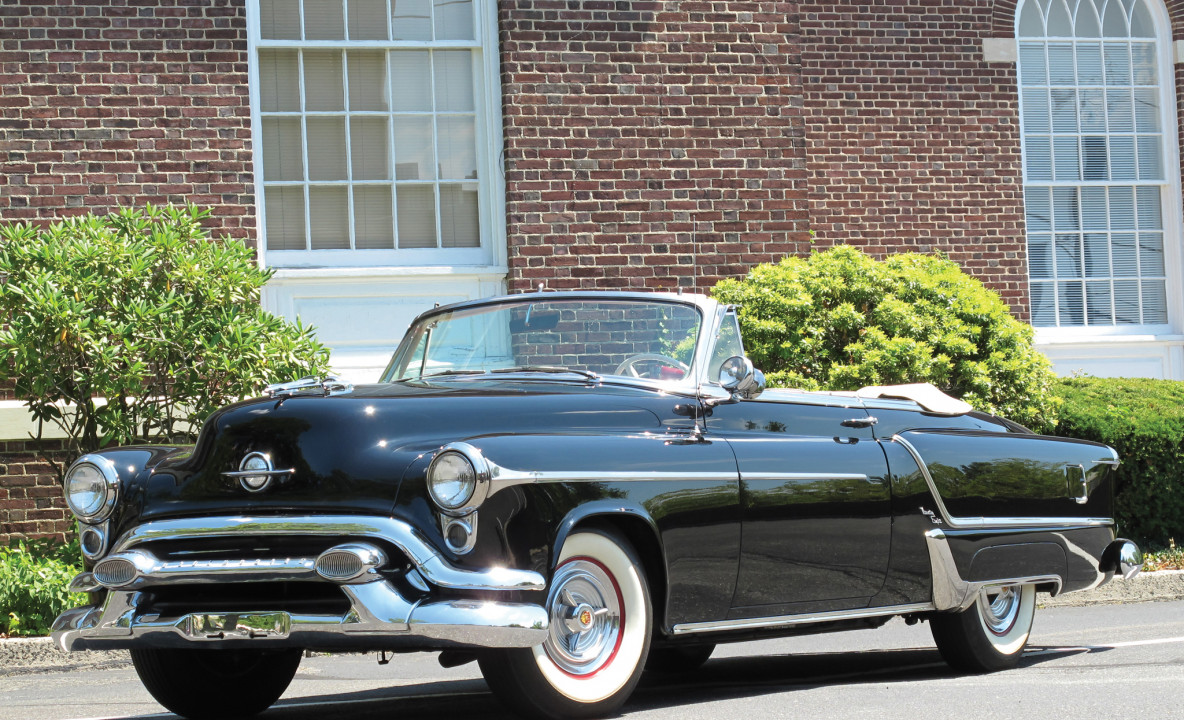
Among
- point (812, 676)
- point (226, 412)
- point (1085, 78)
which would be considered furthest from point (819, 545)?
point (1085, 78)

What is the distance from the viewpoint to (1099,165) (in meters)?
15.2

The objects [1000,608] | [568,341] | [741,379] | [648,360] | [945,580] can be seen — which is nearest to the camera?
[741,379]

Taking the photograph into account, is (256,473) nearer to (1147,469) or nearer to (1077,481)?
(1077,481)

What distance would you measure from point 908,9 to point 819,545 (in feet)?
32.8

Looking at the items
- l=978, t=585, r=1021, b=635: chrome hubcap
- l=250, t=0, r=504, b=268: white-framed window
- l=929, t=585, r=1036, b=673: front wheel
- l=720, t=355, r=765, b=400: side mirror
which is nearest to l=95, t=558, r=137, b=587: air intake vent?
l=720, t=355, r=765, b=400: side mirror

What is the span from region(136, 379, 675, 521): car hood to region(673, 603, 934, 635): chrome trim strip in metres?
0.73

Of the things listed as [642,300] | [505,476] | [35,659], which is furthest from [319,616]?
[35,659]

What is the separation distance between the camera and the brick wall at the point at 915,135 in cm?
1425

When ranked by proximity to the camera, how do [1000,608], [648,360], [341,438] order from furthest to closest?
[1000,608] → [648,360] → [341,438]

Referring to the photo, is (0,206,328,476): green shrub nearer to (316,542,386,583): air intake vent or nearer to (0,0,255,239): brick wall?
(0,0,255,239): brick wall

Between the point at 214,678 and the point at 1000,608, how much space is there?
3.49 m

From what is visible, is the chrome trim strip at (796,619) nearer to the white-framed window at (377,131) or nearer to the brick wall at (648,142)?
the brick wall at (648,142)

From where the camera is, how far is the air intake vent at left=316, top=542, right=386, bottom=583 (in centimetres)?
443

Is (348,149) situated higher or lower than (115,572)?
higher
